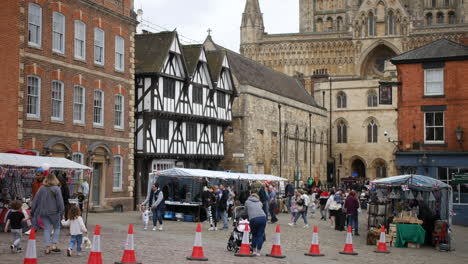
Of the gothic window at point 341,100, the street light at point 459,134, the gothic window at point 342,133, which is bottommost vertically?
the street light at point 459,134

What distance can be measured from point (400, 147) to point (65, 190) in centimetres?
1973

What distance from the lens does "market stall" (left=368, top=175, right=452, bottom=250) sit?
21828 millimetres

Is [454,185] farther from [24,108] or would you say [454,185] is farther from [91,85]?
[24,108]

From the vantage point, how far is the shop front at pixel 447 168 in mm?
31500

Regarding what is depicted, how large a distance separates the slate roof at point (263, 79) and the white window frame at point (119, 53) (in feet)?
53.8

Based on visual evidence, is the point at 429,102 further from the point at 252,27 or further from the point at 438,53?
the point at 252,27

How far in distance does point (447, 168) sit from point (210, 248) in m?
17.8

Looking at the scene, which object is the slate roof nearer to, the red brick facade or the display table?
the red brick facade

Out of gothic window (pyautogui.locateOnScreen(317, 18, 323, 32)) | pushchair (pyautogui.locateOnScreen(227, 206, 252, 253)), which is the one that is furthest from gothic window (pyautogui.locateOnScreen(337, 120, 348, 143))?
pushchair (pyautogui.locateOnScreen(227, 206, 252, 253))

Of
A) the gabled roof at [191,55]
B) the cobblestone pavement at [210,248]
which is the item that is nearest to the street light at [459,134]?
the cobblestone pavement at [210,248]

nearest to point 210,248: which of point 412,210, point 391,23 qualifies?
point 412,210

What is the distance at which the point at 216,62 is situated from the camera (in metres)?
45.6

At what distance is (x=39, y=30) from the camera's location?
91.5 feet

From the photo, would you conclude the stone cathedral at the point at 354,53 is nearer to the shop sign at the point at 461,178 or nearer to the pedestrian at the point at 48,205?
the shop sign at the point at 461,178
